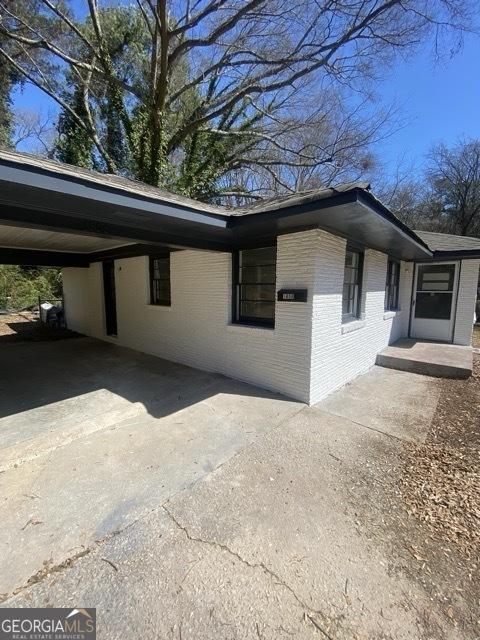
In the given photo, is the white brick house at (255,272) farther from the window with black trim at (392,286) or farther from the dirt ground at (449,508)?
the dirt ground at (449,508)

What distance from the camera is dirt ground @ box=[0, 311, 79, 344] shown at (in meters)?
9.10

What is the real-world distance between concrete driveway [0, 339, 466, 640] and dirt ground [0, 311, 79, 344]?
6.23m

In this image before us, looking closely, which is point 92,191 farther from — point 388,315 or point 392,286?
point 392,286

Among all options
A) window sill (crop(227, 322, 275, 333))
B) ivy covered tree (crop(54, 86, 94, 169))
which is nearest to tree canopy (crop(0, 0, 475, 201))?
ivy covered tree (crop(54, 86, 94, 169))

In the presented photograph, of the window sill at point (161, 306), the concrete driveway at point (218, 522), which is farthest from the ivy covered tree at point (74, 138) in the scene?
the concrete driveway at point (218, 522)

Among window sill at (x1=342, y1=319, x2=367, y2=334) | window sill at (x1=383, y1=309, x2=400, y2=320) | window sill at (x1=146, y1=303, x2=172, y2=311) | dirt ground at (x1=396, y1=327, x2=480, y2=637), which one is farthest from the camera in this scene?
window sill at (x1=383, y1=309, x2=400, y2=320)

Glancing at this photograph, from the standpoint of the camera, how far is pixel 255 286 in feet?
16.4

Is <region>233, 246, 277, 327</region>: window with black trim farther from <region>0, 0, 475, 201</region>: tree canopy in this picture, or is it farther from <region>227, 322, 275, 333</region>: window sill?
<region>0, 0, 475, 201</region>: tree canopy

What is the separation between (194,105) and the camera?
39.1 feet

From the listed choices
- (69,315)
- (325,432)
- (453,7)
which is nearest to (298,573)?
(325,432)

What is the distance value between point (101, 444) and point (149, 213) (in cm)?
258

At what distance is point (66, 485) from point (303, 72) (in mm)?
11871

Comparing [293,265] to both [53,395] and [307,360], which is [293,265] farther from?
[53,395]

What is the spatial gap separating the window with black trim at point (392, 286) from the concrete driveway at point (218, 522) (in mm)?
4168
